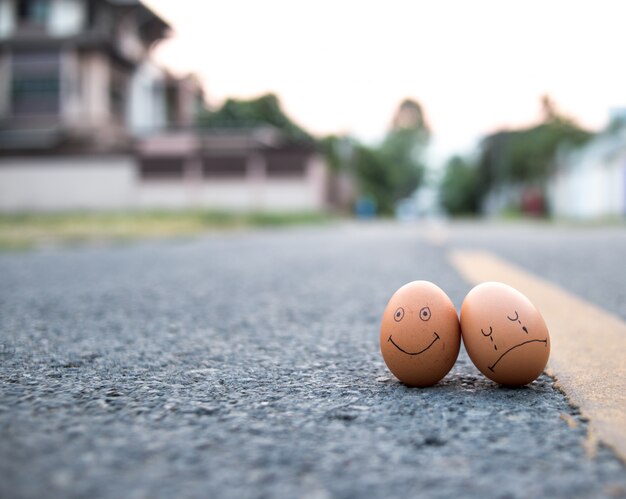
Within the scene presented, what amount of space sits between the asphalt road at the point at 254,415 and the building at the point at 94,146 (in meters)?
21.6

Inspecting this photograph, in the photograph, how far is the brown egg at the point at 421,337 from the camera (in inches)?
98.8

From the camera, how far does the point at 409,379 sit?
100 inches

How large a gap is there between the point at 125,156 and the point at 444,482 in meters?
25.7

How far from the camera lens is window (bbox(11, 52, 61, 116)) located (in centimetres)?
2534

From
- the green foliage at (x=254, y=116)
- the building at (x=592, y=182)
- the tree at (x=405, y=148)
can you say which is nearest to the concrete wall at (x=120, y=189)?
the green foliage at (x=254, y=116)

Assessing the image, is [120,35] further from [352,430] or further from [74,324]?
[352,430]

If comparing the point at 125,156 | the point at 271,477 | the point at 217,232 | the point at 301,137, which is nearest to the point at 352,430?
the point at 271,477

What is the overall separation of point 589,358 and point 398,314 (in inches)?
39.3

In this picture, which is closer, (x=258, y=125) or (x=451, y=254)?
(x=451, y=254)

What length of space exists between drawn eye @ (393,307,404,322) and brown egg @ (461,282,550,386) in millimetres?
248

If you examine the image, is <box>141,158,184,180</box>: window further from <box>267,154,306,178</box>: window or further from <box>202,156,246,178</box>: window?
<box>267,154,306,178</box>: window

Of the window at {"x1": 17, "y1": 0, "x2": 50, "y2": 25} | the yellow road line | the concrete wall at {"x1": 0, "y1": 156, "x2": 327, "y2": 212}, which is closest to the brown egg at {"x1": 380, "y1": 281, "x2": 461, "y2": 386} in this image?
the yellow road line

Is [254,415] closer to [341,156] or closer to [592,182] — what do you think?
[592,182]

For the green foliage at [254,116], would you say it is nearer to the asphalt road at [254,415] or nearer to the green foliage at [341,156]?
the green foliage at [341,156]
